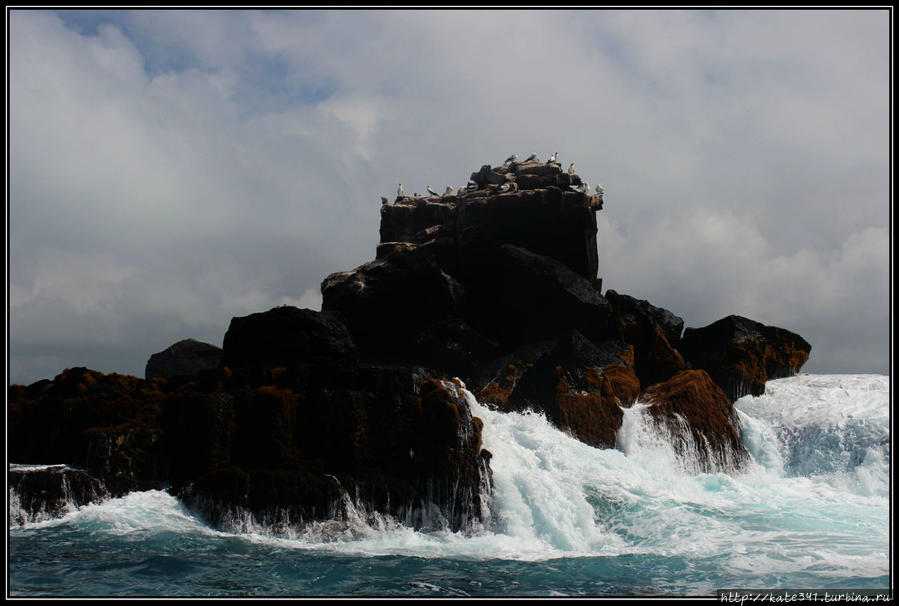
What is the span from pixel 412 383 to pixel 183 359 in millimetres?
19334

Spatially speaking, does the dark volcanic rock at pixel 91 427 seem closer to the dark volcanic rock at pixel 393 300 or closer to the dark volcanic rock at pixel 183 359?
the dark volcanic rock at pixel 183 359

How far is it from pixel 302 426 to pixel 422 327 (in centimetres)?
1572

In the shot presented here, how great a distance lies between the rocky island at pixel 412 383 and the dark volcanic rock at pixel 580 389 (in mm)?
76

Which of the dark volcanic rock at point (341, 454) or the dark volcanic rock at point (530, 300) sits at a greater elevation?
the dark volcanic rock at point (530, 300)

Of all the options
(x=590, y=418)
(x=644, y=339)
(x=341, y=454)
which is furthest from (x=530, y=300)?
(x=341, y=454)

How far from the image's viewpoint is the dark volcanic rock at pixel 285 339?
94.4 feet

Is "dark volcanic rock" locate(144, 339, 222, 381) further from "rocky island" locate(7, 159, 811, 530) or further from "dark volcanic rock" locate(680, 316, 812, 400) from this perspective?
"dark volcanic rock" locate(680, 316, 812, 400)

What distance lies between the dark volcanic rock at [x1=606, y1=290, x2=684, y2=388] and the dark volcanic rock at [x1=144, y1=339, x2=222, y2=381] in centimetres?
1813

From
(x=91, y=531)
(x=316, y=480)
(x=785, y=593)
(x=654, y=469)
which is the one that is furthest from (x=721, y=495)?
(x=91, y=531)

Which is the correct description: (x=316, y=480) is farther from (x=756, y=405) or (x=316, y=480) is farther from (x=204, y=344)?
(x=756, y=405)

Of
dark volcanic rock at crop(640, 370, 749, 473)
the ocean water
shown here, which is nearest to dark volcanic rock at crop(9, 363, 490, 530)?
the ocean water

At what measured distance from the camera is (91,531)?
1773cm

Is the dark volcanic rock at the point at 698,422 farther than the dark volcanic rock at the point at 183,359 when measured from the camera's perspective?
No

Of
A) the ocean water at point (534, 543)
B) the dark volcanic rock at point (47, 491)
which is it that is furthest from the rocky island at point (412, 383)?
the ocean water at point (534, 543)
